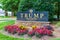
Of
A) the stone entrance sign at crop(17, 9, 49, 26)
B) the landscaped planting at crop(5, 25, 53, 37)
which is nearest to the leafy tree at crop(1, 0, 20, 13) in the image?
the stone entrance sign at crop(17, 9, 49, 26)

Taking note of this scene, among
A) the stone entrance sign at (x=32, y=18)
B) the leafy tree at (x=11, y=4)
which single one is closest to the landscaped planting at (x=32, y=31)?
the stone entrance sign at (x=32, y=18)

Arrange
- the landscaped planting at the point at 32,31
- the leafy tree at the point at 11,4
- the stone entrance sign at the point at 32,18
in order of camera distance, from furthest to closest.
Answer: the leafy tree at the point at 11,4
the stone entrance sign at the point at 32,18
the landscaped planting at the point at 32,31

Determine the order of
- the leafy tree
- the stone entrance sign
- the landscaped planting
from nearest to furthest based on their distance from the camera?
the landscaped planting < the stone entrance sign < the leafy tree

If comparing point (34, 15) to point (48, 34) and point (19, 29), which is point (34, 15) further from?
point (48, 34)

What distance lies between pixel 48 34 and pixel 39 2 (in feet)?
25.0

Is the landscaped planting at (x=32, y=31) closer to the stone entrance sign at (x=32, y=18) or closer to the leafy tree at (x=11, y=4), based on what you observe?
the stone entrance sign at (x=32, y=18)

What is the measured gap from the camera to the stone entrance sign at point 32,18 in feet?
52.5

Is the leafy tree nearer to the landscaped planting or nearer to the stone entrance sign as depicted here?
the stone entrance sign

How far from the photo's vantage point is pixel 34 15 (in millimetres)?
16312

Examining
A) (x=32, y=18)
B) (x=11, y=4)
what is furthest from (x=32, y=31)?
(x=11, y=4)

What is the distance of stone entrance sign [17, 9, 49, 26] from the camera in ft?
52.5

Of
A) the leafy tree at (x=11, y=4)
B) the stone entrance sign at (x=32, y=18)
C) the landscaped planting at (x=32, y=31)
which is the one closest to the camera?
the landscaped planting at (x=32, y=31)

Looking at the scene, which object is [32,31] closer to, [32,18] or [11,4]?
[32,18]

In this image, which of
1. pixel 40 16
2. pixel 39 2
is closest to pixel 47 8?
pixel 39 2
